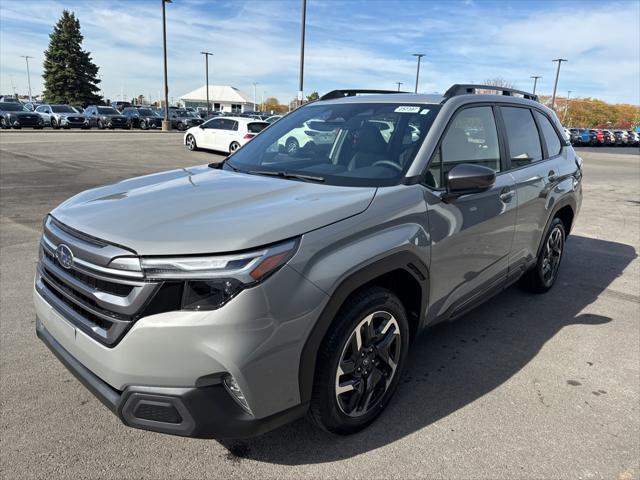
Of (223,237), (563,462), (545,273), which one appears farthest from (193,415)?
(545,273)

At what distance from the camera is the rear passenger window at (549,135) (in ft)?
15.1

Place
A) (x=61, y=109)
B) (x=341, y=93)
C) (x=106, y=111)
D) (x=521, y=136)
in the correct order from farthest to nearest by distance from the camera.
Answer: (x=106, y=111)
(x=61, y=109)
(x=341, y=93)
(x=521, y=136)

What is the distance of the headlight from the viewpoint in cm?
197

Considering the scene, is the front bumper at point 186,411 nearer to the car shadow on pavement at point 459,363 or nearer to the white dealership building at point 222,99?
the car shadow on pavement at point 459,363

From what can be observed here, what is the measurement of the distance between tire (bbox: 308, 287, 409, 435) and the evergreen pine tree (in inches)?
2520

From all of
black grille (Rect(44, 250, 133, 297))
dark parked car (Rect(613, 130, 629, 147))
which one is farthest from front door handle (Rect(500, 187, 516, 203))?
dark parked car (Rect(613, 130, 629, 147))

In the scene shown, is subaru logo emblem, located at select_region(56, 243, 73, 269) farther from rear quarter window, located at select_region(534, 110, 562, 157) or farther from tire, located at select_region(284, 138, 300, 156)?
rear quarter window, located at select_region(534, 110, 562, 157)

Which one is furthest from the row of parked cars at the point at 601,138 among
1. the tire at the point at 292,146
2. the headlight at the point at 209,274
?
the headlight at the point at 209,274

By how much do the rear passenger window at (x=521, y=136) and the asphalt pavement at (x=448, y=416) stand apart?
1391 mm

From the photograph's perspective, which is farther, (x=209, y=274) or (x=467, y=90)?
(x=467, y=90)

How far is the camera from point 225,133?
19125 millimetres

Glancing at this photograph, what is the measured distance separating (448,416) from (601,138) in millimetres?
57304

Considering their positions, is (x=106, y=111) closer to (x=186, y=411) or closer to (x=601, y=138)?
(x=186, y=411)

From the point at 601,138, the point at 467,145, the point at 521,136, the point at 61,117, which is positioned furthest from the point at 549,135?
the point at 601,138
